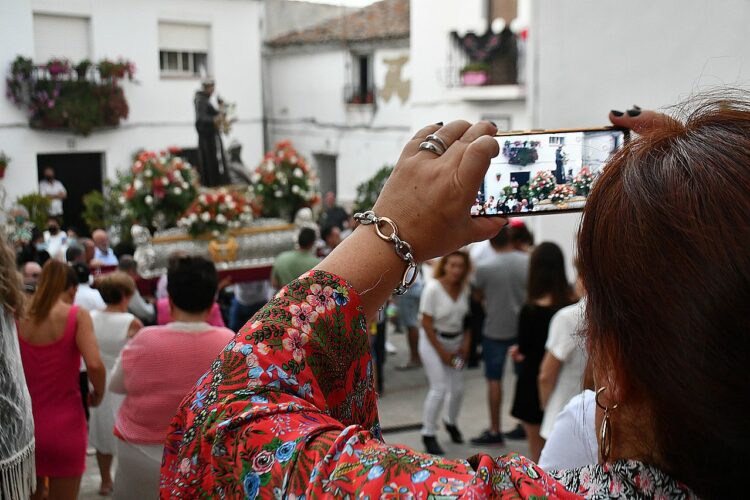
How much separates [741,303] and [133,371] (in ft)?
7.98

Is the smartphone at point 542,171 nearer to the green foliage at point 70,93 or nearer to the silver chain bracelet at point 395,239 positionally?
the silver chain bracelet at point 395,239

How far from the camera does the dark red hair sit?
0.65 meters

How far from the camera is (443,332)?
17.1 feet

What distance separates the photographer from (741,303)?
0.64m

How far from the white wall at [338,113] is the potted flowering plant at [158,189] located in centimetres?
659

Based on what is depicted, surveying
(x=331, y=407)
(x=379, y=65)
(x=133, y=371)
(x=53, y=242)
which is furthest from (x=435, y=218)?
(x=379, y=65)

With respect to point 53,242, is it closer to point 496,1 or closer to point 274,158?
point 274,158

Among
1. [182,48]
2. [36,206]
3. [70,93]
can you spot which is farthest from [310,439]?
[182,48]

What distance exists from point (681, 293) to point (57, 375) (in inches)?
118

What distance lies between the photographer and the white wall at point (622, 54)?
5020 mm

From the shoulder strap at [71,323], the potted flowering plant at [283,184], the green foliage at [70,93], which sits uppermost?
the green foliage at [70,93]

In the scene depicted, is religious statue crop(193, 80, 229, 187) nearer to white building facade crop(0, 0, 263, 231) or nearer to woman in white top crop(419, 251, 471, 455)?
white building facade crop(0, 0, 263, 231)

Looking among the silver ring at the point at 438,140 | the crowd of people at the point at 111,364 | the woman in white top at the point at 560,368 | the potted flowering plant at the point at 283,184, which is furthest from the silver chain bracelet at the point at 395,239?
the potted flowering plant at the point at 283,184

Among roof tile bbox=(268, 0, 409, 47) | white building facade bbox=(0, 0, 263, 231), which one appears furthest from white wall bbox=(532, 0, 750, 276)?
roof tile bbox=(268, 0, 409, 47)
